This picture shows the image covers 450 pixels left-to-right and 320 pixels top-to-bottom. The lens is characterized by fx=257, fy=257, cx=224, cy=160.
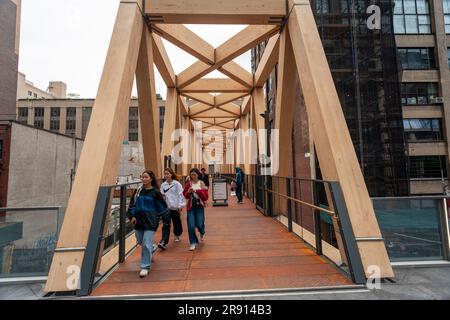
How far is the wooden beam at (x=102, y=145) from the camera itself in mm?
3754

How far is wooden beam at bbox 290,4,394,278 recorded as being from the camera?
3.98 m

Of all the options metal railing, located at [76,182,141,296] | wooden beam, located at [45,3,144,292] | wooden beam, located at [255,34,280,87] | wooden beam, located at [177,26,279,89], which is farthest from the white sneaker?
wooden beam, located at [255,34,280,87]

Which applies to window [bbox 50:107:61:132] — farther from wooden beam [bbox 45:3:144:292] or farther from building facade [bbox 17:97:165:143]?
wooden beam [bbox 45:3:144:292]

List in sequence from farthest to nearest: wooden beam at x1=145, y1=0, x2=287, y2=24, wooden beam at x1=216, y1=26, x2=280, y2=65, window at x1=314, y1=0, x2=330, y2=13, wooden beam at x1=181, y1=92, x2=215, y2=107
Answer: wooden beam at x1=181, y1=92, x2=215, y2=107
window at x1=314, y1=0, x2=330, y2=13
wooden beam at x1=216, y1=26, x2=280, y2=65
wooden beam at x1=145, y1=0, x2=287, y2=24

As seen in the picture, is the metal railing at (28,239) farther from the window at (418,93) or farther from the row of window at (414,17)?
the row of window at (414,17)

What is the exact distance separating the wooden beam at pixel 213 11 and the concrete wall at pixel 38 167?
23636mm

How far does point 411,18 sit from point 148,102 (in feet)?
101

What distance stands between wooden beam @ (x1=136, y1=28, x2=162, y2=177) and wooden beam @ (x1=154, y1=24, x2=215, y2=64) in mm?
667

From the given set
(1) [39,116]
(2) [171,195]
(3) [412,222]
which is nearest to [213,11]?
(2) [171,195]

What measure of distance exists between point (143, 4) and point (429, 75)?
97.9 ft

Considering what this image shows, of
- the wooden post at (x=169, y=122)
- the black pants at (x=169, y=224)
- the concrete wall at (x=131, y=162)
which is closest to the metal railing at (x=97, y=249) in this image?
the black pants at (x=169, y=224)

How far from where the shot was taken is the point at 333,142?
4.73 meters
